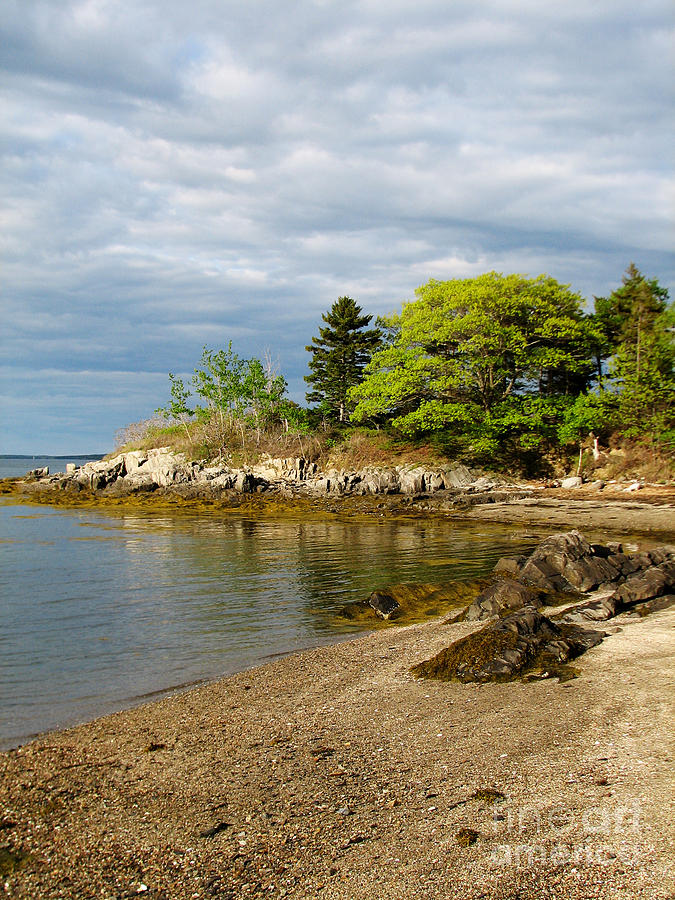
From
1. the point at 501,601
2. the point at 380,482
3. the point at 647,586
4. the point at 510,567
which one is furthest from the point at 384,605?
the point at 380,482

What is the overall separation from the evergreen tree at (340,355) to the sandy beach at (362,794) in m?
47.1

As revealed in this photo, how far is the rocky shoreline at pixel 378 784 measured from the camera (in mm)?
4082

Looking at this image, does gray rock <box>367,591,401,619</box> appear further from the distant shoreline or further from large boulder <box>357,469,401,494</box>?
large boulder <box>357,469,401,494</box>

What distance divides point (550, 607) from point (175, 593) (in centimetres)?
977

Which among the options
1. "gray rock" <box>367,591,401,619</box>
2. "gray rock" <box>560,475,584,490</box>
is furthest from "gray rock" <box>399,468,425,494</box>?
"gray rock" <box>367,591,401,619</box>

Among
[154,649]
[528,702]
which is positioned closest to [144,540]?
[154,649]

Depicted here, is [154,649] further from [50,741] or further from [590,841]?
[590,841]

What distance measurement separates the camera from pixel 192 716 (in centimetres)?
766

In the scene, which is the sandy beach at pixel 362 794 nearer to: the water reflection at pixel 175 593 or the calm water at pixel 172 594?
the calm water at pixel 172 594

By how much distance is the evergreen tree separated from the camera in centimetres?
5425

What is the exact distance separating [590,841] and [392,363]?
41472 millimetres

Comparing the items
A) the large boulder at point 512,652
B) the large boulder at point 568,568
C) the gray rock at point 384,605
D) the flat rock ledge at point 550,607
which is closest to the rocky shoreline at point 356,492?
the large boulder at point 568,568

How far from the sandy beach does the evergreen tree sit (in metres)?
47.1

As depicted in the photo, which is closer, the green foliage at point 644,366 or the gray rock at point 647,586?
the gray rock at point 647,586
